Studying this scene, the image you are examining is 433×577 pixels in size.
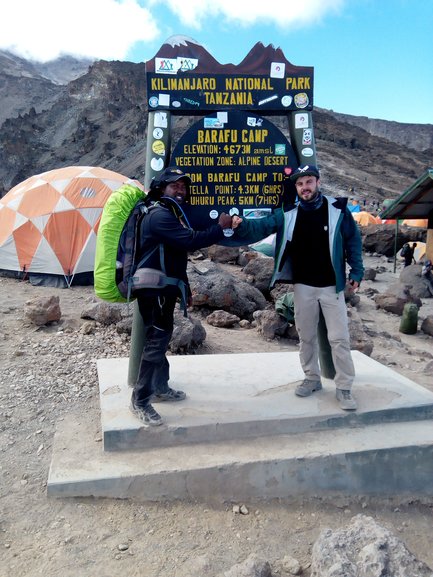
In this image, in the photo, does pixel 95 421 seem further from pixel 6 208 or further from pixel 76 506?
pixel 6 208

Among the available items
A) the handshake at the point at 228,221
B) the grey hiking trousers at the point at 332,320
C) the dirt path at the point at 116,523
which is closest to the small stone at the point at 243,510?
the dirt path at the point at 116,523

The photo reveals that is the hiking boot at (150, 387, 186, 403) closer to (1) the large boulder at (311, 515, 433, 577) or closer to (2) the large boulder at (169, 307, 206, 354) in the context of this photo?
(1) the large boulder at (311, 515, 433, 577)

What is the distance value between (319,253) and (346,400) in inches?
44.3

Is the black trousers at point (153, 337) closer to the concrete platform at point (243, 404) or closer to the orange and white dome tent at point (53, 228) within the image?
the concrete platform at point (243, 404)

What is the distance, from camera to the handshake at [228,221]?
3683 millimetres

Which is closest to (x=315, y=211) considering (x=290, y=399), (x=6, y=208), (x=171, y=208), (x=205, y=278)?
(x=171, y=208)

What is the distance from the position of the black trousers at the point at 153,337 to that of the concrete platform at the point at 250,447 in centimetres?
27

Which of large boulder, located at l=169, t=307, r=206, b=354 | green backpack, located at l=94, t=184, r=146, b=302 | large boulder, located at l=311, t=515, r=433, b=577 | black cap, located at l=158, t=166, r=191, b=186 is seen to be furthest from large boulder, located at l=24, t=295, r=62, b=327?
large boulder, located at l=311, t=515, r=433, b=577

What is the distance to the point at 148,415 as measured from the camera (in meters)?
3.64

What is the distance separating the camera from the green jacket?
3.84 meters

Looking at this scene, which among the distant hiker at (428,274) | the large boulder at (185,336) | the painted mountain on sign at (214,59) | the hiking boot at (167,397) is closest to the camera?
the hiking boot at (167,397)

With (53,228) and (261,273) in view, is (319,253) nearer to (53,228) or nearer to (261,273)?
(261,273)

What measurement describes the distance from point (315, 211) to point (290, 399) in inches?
57.7

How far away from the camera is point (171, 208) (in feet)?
12.0
